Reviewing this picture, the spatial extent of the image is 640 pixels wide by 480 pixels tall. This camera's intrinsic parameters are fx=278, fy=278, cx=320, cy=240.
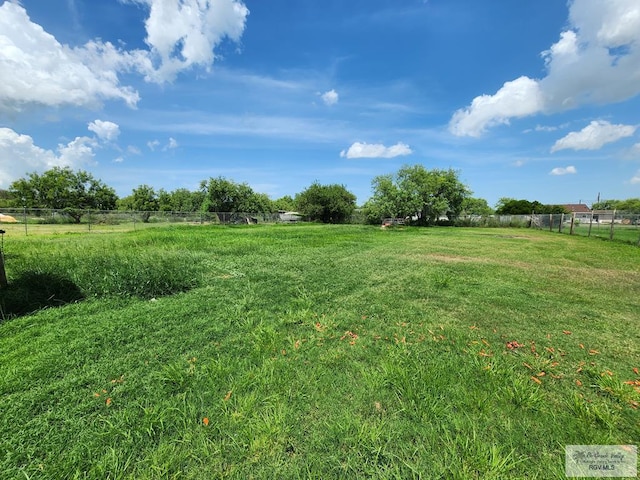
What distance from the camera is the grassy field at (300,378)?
1725 millimetres

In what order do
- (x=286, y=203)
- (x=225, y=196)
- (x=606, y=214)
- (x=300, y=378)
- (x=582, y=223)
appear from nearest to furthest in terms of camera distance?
(x=300, y=378) → (x=606, y=214) → (x=582, y=223) → (x=225, y=196) → (x=286, y=203)

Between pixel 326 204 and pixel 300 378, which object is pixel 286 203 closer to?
pixel 326 204

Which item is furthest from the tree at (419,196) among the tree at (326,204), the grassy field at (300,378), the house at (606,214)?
the grassy field at (300,378)

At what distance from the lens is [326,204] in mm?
44594

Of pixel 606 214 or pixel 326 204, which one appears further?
pixel 326 204

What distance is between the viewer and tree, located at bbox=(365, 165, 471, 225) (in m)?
31.9

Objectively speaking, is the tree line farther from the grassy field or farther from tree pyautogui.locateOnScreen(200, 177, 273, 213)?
the grassy field

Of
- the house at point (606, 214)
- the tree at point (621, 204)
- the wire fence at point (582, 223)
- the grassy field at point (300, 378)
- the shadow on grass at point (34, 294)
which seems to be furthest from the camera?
the tree at point (621, 204)

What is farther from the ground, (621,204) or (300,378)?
(621,204)

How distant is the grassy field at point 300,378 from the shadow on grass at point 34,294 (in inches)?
1.1

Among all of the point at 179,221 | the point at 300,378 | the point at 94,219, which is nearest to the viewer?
the point at 300,378

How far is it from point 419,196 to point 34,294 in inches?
1393

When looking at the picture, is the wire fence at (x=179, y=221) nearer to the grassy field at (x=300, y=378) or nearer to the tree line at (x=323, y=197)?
the tree line at (x=323, y=197)

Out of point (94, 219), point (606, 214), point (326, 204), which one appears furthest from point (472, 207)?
point (94, 219)
